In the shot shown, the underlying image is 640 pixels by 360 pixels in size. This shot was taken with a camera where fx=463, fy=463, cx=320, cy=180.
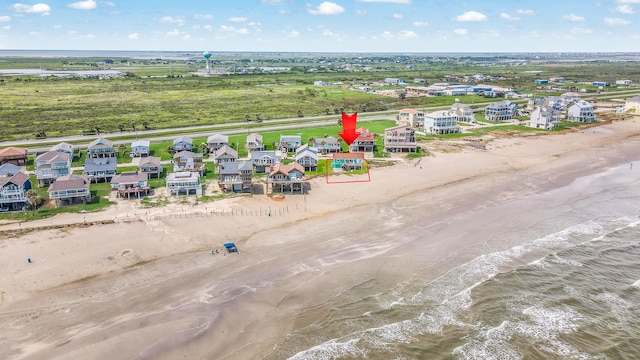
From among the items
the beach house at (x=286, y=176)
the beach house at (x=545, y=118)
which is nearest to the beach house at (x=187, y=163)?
the beach house at (x=286, y=176)

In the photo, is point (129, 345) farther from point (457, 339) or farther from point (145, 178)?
point (145, 178)

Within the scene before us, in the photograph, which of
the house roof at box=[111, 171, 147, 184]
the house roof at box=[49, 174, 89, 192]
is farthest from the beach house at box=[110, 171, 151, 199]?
the house roof at box=[49, 174, 89, 192]

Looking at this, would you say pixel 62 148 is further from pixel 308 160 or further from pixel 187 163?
pixel 308 160

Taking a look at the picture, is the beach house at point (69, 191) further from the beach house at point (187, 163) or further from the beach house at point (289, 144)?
the beach house at point (289, 144)

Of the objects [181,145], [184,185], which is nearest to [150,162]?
[184,185]

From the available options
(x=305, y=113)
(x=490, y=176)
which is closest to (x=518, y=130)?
(x=490, y=176)

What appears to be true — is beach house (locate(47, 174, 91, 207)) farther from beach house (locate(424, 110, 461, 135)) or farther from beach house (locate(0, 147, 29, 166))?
beach house (locate(424, 110, 461, 135))

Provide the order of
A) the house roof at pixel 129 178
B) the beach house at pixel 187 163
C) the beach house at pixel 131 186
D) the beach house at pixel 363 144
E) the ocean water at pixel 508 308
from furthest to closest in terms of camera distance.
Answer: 1. the beach house at pixel 363 144
2. the beach house at pixel 187 163
3. the house roof at pixel 129 178
4. the beach house at pixel 131 186
5. the ocean water at pixel 508 308
